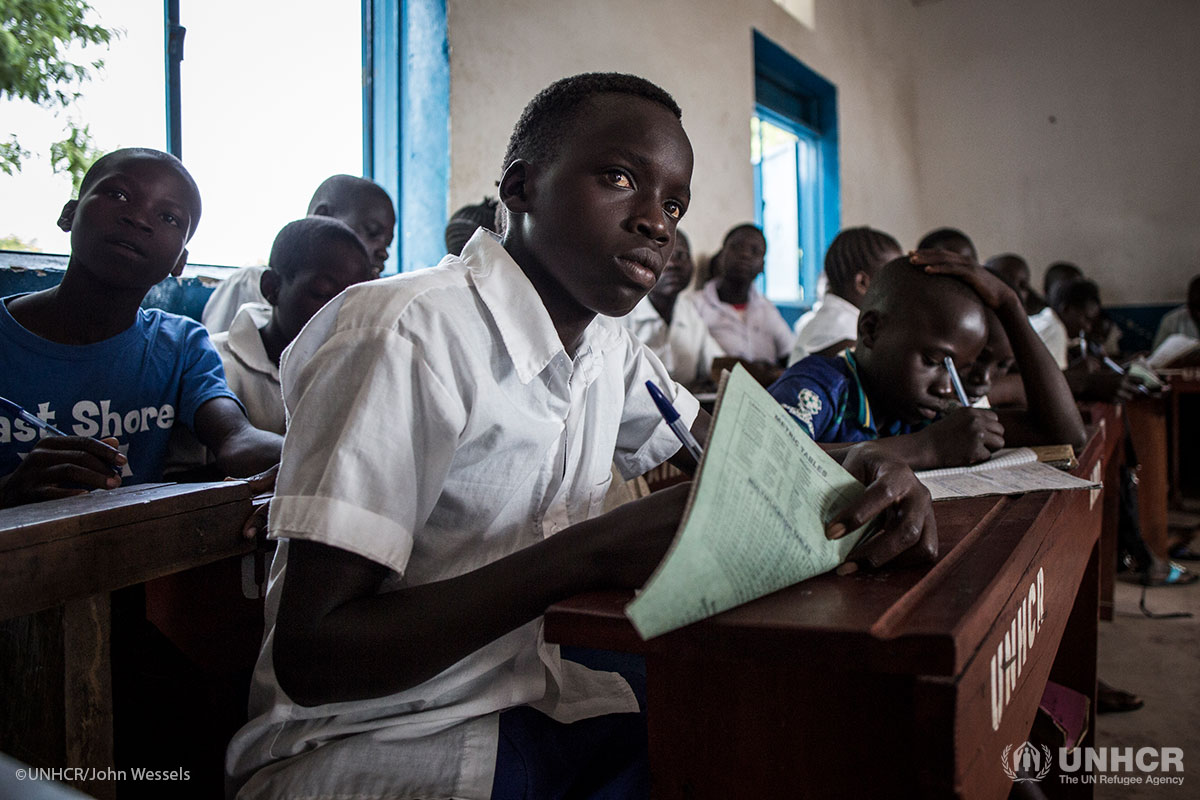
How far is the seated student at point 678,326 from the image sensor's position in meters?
4.05

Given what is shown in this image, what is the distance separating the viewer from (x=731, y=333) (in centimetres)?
461

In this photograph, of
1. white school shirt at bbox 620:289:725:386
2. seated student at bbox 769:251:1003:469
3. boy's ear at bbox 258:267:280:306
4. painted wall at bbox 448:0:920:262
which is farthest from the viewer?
white school shirt at bbox 620:289:725:386

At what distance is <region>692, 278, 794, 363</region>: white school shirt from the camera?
181 inches

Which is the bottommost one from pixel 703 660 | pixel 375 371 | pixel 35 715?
pixel 35 715

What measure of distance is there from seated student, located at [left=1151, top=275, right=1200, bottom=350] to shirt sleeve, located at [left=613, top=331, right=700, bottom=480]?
6.98m

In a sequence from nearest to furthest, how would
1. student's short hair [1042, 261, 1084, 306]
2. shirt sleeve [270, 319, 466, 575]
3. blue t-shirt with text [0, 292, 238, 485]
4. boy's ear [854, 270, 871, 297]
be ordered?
shirt sleeve [270, 319, 466, 575] → blue t-shirt with text [0, 292, 238, 485] → boy's ear [854, 270, 871, 297] → student's short hair [1042, 261, 1084, 306]

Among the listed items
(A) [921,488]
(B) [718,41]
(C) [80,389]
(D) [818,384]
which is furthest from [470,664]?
(B) [718,41]

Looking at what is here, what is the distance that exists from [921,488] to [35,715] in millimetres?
909

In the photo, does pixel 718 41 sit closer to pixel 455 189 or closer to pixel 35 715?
pixel 455 189

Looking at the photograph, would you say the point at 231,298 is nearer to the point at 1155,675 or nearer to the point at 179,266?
the point at 179,266

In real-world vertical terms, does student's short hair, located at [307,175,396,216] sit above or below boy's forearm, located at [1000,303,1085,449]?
above

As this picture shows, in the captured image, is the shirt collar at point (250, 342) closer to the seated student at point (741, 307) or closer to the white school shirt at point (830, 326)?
the white school shirt at point (830, 326)

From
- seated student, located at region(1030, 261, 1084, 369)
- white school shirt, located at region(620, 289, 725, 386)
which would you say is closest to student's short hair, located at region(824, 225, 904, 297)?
white school shirt, located at region(620, 289, 725, 386)

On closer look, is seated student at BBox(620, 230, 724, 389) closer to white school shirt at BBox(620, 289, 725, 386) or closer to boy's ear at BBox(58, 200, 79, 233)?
white school shirt at BBox(620, 289, 725, 386)
